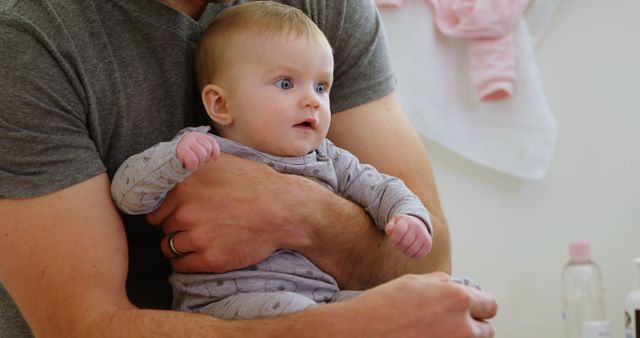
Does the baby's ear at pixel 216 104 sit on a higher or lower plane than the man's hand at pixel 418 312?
higher

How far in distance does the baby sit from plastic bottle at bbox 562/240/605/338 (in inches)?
41.4

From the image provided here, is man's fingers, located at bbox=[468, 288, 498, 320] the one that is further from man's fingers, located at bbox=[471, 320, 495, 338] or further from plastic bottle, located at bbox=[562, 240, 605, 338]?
plastic bottle, located at bbox=[562, 240, 605, 338]

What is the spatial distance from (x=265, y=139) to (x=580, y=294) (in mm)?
1249

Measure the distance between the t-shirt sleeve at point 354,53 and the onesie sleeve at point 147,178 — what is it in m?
0.38

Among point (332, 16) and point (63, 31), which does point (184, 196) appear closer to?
point (63, 31)

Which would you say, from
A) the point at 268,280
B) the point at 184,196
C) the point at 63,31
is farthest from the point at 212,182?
the point at 63,31

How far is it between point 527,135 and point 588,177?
0.20 m

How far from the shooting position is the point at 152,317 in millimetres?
1146

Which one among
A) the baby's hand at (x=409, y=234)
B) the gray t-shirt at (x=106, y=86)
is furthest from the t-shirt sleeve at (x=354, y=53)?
the baby's hand at (x=409, y=234)

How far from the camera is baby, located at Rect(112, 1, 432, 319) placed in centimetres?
114

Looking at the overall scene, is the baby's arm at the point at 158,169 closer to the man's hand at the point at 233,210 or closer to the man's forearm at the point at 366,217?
the man's hand at the point at 233,210

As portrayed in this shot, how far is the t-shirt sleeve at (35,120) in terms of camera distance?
1.14 metres

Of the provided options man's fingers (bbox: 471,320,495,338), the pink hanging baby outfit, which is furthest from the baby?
the pink hanging baby outfit

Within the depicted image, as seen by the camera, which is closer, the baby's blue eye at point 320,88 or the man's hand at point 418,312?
the man's hand at point 418,312
